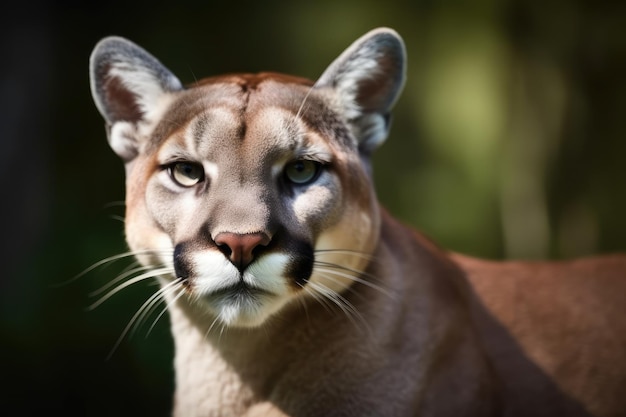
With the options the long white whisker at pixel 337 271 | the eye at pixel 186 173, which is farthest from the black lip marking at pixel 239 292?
the eye at pixel 186 173

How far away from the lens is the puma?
2406mm

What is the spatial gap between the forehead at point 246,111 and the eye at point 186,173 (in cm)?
8

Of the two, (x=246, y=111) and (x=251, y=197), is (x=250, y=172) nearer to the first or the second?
(x=251, y=197)

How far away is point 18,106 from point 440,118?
3.62 metres

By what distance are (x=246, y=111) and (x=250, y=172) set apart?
0.77 ft

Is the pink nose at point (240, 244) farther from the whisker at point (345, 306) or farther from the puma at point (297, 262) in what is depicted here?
the whisker at point (345, 306)

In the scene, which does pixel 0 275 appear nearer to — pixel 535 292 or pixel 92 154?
pixel 92 154

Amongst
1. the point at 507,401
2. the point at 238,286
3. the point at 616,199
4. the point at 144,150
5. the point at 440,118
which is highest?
the point at 144,150

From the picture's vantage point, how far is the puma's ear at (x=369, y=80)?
109 inches

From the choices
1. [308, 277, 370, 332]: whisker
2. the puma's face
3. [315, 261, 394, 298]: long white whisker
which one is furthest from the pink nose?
[308, 277, 370, 332]: whisker

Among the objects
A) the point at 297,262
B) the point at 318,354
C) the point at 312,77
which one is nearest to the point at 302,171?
the point at 297,262

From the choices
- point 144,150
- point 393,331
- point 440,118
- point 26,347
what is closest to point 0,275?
point 26,347

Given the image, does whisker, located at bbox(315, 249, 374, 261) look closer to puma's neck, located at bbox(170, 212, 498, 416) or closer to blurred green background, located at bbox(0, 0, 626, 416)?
puma's neck, located at bbox(170, 212, 498, 416)

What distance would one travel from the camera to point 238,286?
7.75ft
